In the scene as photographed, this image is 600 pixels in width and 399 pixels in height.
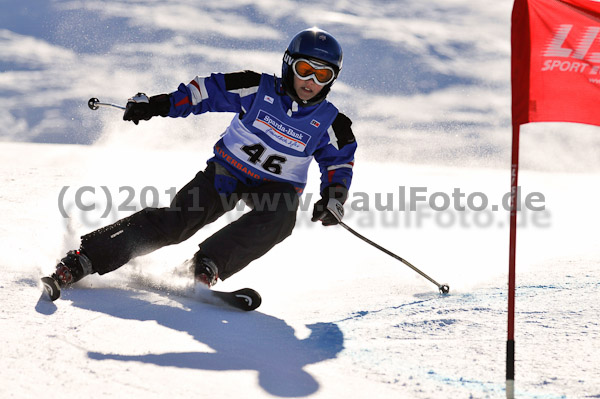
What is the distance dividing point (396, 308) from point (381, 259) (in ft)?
5.44

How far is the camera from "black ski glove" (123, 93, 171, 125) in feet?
12.5

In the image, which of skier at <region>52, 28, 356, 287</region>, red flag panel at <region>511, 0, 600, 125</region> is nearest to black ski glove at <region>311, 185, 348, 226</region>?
skier at <region>52, 28, 356, 287</region>

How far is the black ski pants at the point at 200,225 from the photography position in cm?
343

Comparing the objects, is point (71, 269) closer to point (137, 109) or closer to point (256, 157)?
point (137, 109)

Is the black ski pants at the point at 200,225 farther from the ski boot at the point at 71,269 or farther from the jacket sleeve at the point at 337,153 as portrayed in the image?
the jacket sleeve at the point at 337,153

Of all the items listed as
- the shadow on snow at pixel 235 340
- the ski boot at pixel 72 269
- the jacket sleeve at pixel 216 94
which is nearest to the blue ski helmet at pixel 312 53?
the jacket sleeve at pixel 216 94

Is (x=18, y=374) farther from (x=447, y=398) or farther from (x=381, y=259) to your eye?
(x=381, y=259)

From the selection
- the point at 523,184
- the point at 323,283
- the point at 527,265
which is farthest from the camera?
the point at 523,184

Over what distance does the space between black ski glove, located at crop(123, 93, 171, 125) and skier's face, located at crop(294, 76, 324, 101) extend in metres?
0.87

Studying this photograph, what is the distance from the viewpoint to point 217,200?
386cm

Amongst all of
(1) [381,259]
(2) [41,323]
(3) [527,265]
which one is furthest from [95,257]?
(3) [527,265]

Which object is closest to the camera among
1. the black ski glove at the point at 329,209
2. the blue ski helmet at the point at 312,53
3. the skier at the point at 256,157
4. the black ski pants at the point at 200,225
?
the black ski pants at the point at 200,225

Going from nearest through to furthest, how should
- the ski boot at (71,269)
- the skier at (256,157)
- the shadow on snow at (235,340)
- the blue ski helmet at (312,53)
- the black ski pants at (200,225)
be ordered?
1. the shadow on snow at (235,340)
2. the ski boot at (71,269)
3. the black ski pants at (200,225)
4. the skier at (256,157)
5. the blue ski helmet at (312,53)

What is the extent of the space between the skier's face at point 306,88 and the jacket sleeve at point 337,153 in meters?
0.27
